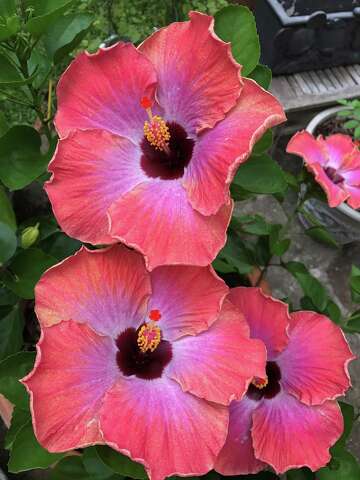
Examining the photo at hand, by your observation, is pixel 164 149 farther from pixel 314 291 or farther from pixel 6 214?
pixel 314 291

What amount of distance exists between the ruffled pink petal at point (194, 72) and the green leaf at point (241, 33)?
6.4 inches

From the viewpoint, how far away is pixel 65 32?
1.03 meters

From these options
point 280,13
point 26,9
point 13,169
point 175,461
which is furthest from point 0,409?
point 280,13

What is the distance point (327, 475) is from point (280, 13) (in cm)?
192

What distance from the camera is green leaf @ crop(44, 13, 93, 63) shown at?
1.02m

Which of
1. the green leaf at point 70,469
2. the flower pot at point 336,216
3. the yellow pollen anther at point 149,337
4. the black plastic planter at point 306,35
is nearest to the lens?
the yellow pollen anther at point 149,337

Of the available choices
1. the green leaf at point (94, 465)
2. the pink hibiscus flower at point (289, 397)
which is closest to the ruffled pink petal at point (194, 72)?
the pink hibiscus flower at point (289, 397)

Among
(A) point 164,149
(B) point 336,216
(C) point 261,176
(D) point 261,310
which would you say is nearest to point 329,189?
(C) point 261,176

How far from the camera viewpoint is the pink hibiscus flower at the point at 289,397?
0.93 m

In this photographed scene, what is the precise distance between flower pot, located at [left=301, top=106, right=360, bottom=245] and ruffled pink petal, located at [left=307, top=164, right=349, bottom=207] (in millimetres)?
840

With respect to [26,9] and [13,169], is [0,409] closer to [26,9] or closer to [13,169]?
[13,169]

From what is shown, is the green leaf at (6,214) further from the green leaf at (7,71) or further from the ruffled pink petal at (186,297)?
the ruffled pink petal at (186,297)

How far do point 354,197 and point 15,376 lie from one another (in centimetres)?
98

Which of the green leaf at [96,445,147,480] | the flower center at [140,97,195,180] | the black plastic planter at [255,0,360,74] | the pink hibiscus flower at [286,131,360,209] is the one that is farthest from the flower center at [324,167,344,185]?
the black plastic planter at [255,0,360,74]
